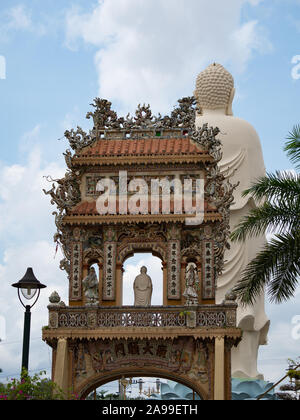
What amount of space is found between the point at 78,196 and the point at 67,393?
7191 millimetres

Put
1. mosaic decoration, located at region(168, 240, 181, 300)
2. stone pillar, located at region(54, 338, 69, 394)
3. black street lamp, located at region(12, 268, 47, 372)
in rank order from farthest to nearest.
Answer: mosaic decoration, located at region(168, 240, 181, 300) < stone pillar, located at region(54, 338, 69, 394) < black street lamp, located at region(12, 268, 47, 372)

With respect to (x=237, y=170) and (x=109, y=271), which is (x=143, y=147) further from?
(x=237, y=170)

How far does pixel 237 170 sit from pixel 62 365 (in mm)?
21022

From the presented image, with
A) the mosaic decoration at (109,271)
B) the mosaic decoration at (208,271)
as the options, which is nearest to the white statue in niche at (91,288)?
the mosaic decoration at (109,271)

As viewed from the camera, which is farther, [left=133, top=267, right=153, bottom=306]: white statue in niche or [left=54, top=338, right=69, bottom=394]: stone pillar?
[left=133, top=267, right=153, bottom=306]: white statue in niche

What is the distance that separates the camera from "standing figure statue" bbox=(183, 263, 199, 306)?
93.0 ft

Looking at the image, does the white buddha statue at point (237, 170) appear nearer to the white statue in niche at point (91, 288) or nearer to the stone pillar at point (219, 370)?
the white statue in niche at point (91, 288)

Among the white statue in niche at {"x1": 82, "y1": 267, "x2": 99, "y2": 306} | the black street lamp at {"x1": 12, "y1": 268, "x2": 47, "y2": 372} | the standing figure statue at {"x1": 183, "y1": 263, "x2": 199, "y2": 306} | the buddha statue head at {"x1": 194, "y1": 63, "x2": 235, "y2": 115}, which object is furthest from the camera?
the buddha statue head at {"x1": 194, "y1": 63, "x2": 235, "y2": 115}

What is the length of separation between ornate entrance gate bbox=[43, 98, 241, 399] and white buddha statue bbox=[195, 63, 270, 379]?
13.1 metres

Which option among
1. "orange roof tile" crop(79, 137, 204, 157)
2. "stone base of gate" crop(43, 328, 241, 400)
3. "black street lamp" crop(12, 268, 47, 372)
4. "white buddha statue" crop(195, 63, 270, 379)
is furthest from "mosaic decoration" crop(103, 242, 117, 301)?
"white buddha statue" crop(195, 63, 270, 379)

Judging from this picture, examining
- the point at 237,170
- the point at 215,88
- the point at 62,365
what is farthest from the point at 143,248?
the point at 215,88

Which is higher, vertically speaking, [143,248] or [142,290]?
[143,248]

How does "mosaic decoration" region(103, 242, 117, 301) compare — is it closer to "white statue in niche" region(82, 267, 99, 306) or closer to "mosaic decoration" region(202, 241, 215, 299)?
"white statue in niche" region(82, 267, 99, 306)

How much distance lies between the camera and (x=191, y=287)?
28.6 metres
